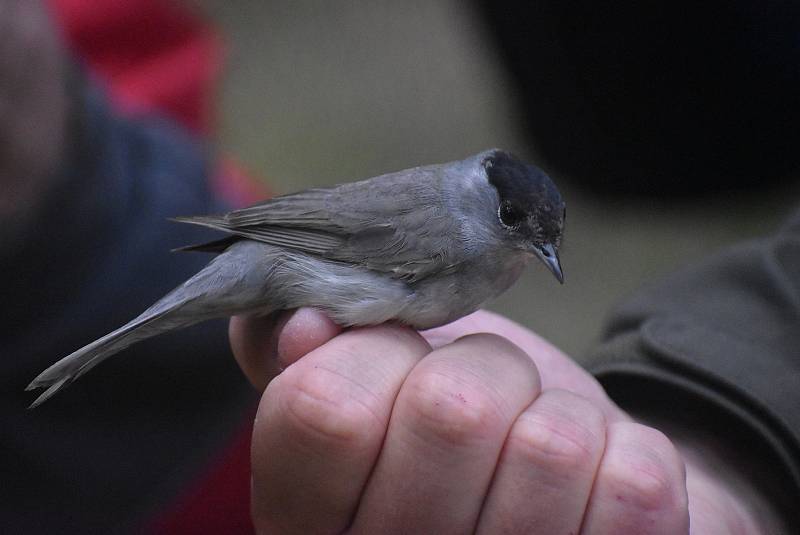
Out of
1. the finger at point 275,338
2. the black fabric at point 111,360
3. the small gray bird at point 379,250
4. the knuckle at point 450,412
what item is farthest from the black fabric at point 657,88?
the knuckle at point 450,412

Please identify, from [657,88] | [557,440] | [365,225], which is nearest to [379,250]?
[365,225]

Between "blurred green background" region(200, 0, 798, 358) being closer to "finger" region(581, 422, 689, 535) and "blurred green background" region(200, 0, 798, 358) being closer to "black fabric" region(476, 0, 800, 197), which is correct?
"black fabric" region(476, 0, 800, 197)

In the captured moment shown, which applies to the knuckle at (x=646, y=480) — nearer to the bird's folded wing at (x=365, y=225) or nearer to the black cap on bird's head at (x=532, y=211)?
the black cap on bird's head at (x=532, y=211)

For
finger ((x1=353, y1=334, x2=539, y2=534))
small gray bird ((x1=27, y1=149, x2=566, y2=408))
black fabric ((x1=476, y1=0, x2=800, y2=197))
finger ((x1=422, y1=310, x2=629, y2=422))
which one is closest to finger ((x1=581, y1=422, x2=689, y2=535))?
finger ((x1=353, y1=334, x2=539, y2=534))

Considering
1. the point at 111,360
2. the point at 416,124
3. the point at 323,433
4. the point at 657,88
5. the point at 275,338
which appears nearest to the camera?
the point at 323,433

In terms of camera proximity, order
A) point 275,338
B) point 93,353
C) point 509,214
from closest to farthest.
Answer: point 93,353 < point 275,338 < point 509,214

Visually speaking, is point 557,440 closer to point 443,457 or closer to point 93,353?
point 443,457

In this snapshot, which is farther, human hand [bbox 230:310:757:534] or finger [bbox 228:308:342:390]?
finger [bbox 228:308:342:390]
